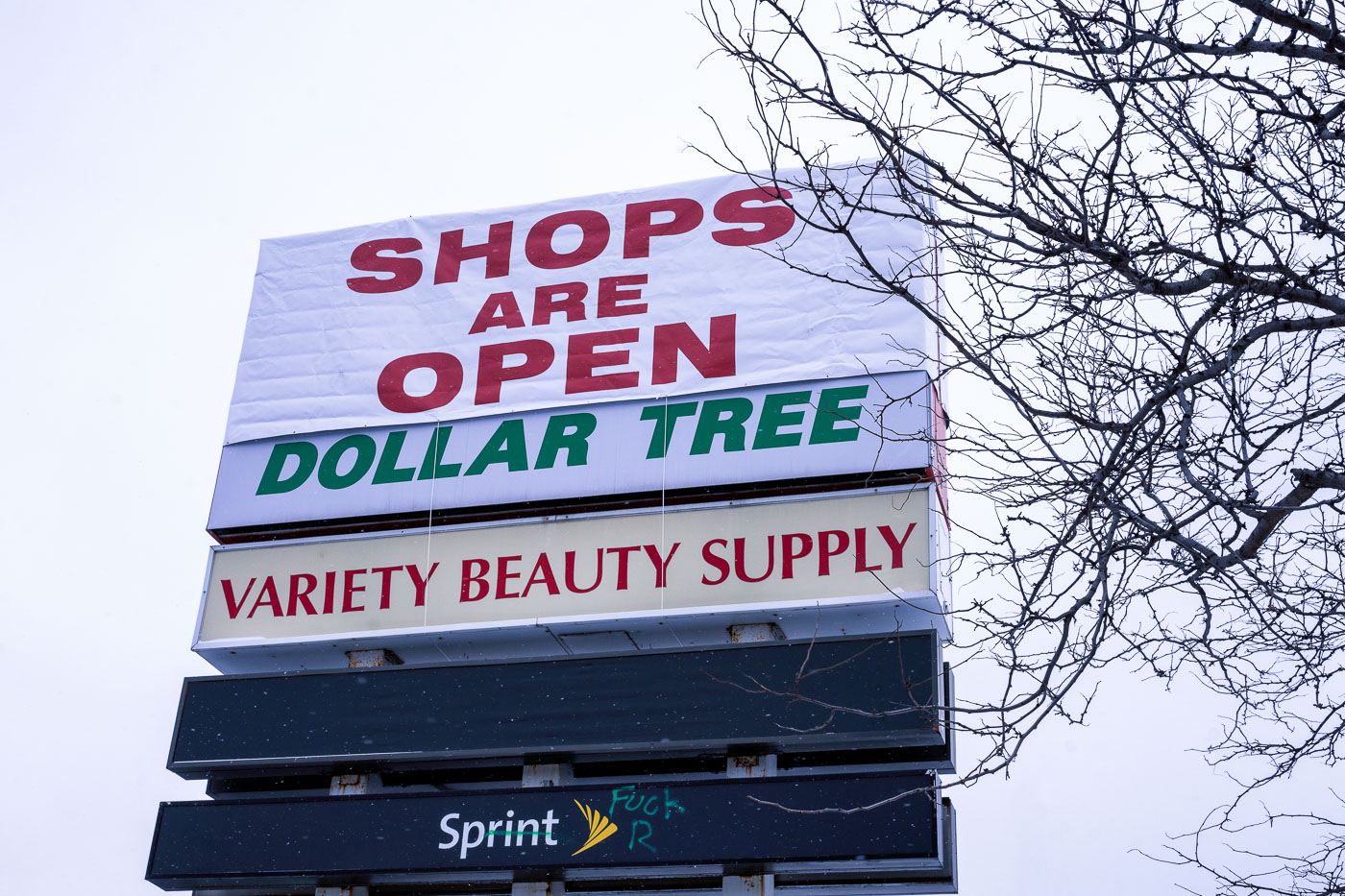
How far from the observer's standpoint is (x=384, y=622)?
515 inches

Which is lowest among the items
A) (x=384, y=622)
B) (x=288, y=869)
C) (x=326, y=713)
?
(x=288, y=869)

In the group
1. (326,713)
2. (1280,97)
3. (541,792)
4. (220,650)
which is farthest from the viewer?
(220,650)

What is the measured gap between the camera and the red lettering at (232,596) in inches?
531

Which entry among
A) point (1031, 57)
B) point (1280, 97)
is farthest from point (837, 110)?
point (1280, 97)

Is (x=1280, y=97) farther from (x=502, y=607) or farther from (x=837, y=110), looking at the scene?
(x=502, y=607)

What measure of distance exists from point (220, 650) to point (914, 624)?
548 centimetres

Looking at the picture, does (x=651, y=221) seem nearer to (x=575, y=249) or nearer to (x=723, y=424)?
(x=575, y=249)

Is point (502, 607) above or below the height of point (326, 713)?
above

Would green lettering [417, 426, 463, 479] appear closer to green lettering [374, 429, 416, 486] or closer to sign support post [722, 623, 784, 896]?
green lettering [374, 429, 416, 486]

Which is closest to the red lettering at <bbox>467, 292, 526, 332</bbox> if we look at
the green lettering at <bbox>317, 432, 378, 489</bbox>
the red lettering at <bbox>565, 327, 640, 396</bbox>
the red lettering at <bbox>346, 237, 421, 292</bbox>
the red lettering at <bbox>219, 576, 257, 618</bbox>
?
the red lettering at <bbox>565, 327, 640, 396</bbox>

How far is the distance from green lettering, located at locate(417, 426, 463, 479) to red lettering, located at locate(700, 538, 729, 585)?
7.41ft

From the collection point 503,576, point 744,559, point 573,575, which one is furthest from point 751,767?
point 503,576

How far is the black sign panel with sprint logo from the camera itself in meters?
10.6

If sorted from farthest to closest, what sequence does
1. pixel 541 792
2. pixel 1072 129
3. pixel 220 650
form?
pixel 220 650, pixel 541 792, pixel 1072 129
